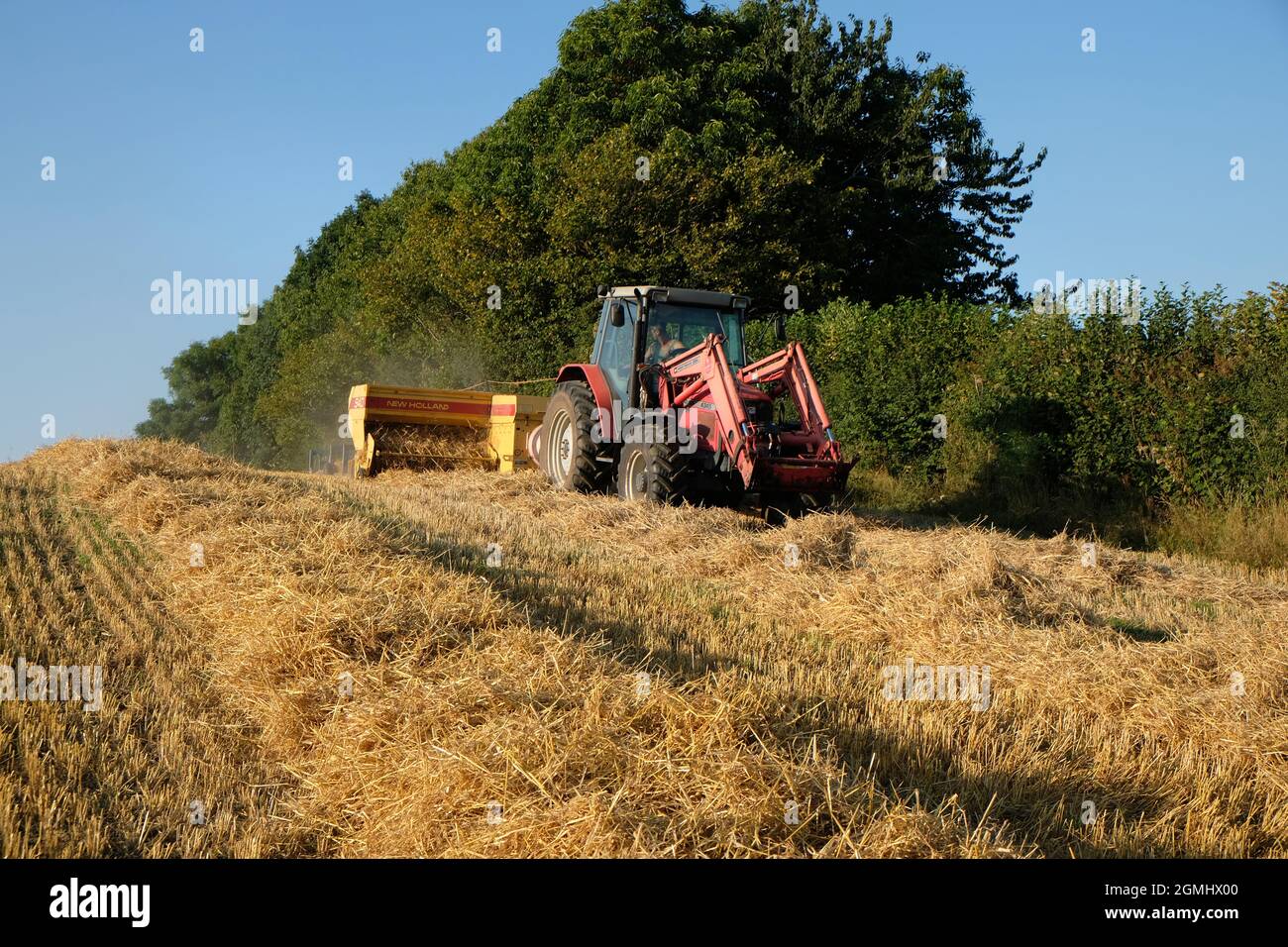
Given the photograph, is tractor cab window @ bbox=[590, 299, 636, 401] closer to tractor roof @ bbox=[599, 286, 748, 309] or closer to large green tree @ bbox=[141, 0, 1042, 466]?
tractor roof @ bbox=[599, 286, 748, 309]

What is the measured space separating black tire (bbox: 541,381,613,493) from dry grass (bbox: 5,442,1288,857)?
337 centimetres

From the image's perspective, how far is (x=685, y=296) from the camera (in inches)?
446

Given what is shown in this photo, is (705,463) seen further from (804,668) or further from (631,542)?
(804,668)

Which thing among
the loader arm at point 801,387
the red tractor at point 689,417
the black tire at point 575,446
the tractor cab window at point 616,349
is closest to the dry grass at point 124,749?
the red tractor at point 689,417

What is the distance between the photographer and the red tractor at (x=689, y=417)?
979 cm

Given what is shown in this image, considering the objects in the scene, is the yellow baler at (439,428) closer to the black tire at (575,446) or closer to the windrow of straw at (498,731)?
the black tire at (575,446)

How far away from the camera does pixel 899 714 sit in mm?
4410

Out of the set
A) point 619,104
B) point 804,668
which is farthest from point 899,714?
point 619,104

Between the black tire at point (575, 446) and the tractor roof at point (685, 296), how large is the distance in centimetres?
121

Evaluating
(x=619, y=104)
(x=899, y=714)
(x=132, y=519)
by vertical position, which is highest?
(x=619, y=104)

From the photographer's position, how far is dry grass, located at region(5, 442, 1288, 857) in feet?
10.3

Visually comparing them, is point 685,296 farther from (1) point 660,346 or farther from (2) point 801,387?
(2) point 801,387

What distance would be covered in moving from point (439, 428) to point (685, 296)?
4.89 metres
